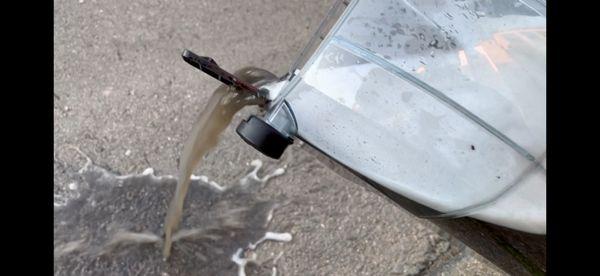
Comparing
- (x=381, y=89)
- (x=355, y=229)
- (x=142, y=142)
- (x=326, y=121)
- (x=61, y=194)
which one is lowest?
(x=61, y=194)

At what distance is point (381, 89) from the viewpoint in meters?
1.43

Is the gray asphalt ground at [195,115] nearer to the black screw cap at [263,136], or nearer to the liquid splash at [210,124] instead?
the liquid splash at [210,124]

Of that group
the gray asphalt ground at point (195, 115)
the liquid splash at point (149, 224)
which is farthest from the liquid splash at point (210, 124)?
the gray asphalt ground at point (195, 115)

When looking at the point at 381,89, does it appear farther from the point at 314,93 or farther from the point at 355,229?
the point at 355,229

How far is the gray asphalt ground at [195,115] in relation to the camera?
242 centimetres

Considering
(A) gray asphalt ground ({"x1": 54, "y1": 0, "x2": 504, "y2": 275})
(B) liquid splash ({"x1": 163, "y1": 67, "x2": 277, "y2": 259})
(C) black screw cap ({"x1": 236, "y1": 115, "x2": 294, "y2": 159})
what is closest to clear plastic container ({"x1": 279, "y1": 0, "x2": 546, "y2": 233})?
(C) black screw cap ({"x1": 236, "y1": 115, "x2": 294, "y2": 159})

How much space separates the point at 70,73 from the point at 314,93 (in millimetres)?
1679

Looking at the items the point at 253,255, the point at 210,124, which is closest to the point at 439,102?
the point at 210,124

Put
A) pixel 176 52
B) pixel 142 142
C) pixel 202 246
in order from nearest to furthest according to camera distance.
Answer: pixel 202 246
pixel 142 142
pixel 176 52

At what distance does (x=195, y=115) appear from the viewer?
2.71 meters

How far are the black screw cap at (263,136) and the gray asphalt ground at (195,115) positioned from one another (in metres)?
1.03
